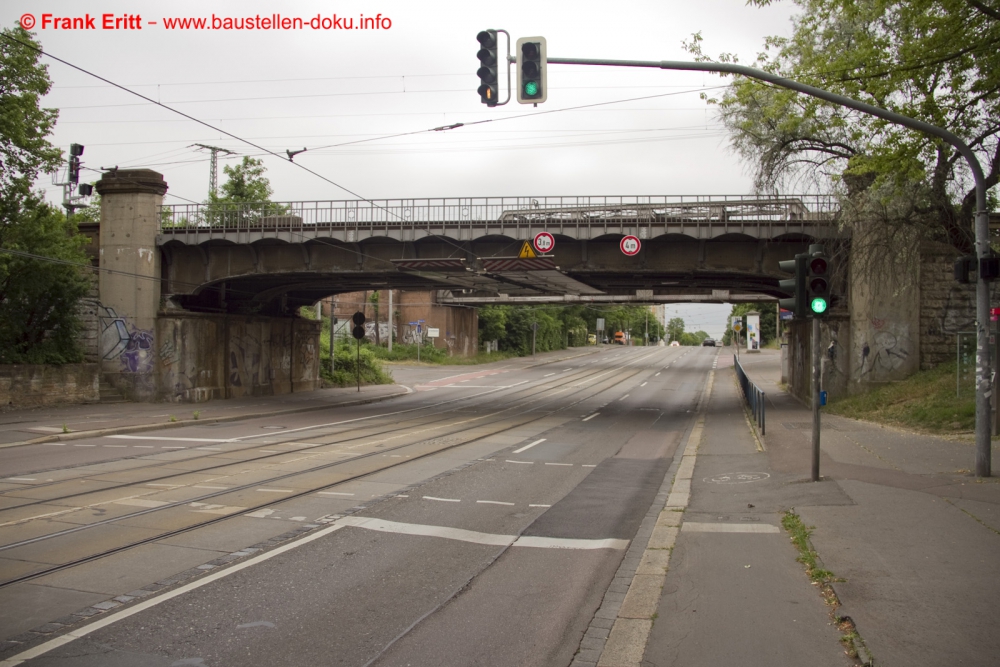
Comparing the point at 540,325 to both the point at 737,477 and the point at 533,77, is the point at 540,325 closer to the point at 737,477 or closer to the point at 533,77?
the point at 737,477

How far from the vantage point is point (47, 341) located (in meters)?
24.1

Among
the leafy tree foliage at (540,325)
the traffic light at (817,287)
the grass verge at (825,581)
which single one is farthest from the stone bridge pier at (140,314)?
the leafy tree foliage at (540,325)

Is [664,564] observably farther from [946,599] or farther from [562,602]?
[946,599]

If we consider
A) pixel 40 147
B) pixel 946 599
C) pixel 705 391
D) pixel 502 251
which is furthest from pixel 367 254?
pixel 946 599

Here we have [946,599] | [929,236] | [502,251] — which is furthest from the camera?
[502,251]

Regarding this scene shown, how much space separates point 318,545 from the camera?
7.88 meters

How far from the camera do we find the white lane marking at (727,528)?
332 inches

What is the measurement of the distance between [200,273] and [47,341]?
5778mm

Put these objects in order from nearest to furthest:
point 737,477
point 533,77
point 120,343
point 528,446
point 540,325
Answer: point 533,77 → point 737,477 → point 528,446 → point 120,343 → point 540,325

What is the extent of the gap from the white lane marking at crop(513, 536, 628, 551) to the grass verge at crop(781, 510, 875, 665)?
1.79 meters

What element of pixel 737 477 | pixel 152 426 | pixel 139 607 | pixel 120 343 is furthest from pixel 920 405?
pixel 120 343

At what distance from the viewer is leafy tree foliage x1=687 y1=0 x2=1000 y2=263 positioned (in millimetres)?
12594

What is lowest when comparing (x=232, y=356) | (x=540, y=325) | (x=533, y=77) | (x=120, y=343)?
(x=232, y=356)

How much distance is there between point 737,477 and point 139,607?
9.28 meters
